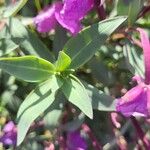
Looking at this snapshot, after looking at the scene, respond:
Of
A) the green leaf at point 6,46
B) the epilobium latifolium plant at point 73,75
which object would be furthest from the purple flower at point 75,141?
the green leaf at point 6,46

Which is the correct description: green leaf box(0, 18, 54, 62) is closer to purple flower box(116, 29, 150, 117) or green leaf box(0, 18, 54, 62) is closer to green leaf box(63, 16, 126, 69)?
green leaf box(63, 16, 126, 69)

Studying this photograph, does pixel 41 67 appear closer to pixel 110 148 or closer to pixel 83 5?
pixel 83 5

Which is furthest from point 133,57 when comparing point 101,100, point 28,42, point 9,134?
point 9,134

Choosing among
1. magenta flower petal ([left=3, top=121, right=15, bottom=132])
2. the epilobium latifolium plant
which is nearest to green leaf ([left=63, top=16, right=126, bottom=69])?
the epilobium latifolium plant

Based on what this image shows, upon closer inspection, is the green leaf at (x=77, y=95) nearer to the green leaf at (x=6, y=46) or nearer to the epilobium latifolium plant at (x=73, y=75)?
the epilobium latifolium plant at (x=73, y=75)

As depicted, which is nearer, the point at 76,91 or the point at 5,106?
the point at 76,91

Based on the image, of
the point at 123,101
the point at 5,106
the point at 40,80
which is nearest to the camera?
the point at 123,101

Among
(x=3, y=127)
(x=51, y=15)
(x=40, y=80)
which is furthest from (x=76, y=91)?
(x=3, y=127)
